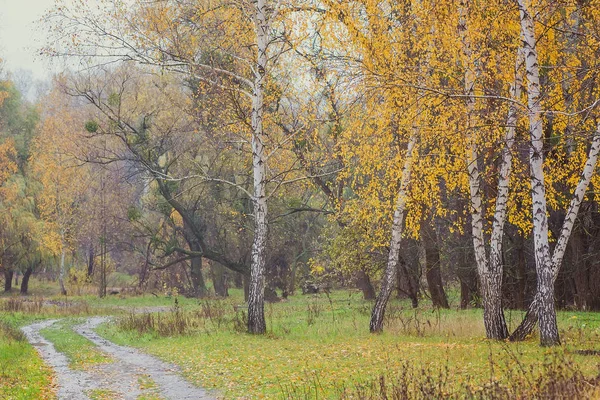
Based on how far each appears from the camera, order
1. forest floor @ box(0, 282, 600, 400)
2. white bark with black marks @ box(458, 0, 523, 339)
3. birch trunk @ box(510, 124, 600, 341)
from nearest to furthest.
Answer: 1. forest floor @ box(0, 282, 600, 400)
2. birch trunk @ box(510, 124, 600, 341)
3. white bark with black marks @ box(458, 0, 523, 339)

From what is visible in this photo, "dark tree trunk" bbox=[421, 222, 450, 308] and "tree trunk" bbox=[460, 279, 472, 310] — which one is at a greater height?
"dark tree trunk" bbox=[421, 222, 450, 308]

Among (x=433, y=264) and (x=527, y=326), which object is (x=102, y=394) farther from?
(x=433, y=264)

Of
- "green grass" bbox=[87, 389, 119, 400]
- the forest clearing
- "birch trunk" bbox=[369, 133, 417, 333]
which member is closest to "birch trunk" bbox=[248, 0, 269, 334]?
the forest clearing

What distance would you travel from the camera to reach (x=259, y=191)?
1827 centimetres

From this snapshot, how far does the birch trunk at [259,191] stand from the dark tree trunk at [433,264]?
7.11 metres

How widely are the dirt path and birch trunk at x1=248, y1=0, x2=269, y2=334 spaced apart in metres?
3.30

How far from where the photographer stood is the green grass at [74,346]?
50.6 feet

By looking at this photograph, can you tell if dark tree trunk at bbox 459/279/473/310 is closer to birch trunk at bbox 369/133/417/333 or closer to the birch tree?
birch trunk at bbox 369/133/417/333

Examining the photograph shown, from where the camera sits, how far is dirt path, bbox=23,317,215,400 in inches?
436

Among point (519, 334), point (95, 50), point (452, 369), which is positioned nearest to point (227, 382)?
point (452, 369)

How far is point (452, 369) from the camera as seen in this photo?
409 inches

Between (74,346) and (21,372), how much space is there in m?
5.79

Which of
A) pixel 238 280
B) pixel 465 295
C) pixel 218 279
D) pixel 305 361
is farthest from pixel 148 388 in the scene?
pixel 238 280

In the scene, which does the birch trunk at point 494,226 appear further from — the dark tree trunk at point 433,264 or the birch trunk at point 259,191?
the dark tree trunk at point 433,264
